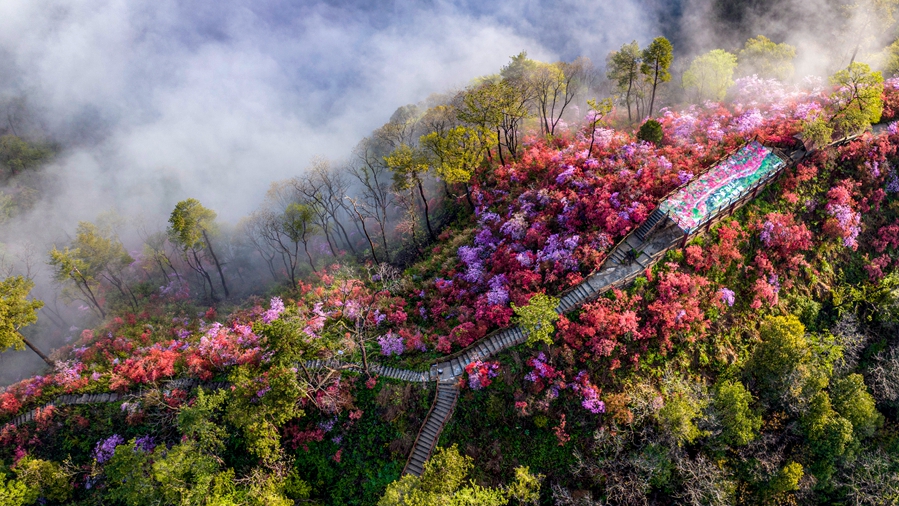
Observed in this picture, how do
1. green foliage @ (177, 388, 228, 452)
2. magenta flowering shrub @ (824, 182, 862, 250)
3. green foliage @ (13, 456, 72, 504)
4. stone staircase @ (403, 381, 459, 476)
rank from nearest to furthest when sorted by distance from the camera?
1. green foliage @ (177, 388, 228, 452)
2. stone staircase @ (403, 381, 459, 476)
3. green foliage @ (13, 456, 72, 504)
4. magenta flowering shrub @ (824, 182, 862, 250)

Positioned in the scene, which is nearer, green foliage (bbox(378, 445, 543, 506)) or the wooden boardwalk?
green foliage (bbox(378, 445, 543, 506))

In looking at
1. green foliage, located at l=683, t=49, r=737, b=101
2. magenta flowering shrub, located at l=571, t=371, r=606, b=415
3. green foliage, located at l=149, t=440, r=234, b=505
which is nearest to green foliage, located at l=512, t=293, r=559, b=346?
magenta flowering shrub, located at l=571, t=371, r=606, b=415

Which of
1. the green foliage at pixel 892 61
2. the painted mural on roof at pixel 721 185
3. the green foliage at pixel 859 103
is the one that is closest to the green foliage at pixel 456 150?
the painted mural on roof at pixel 721 185

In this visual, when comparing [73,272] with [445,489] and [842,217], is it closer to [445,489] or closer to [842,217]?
[445,489]

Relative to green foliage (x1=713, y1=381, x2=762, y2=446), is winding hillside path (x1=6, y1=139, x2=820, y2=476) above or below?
above

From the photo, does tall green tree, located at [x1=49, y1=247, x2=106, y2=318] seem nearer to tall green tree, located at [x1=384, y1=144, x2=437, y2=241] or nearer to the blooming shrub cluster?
tall green tree, located at [x1=384, y1=144, x2=437, y2=241]

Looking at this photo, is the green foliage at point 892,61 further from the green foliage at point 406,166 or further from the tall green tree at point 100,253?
the tall green tree at point 100,253

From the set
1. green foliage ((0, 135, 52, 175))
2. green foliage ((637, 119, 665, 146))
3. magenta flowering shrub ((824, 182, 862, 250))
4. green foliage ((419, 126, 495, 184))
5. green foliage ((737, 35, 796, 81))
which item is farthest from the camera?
green foliage ((0, 135, 52, 175))

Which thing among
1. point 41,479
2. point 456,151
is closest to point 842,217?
point 456,151
